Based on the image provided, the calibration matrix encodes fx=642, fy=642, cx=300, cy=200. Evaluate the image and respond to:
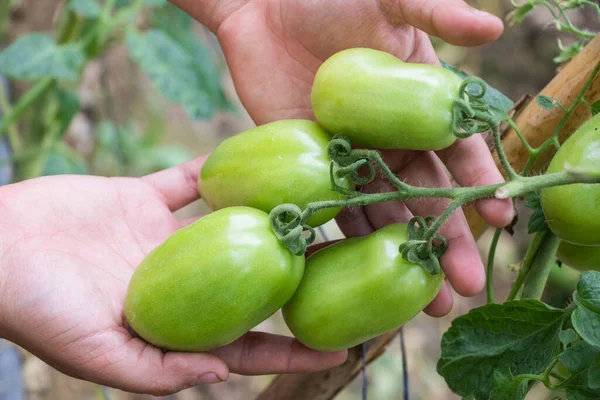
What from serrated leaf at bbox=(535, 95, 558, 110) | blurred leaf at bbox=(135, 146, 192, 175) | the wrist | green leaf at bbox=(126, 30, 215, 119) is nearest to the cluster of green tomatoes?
serrated leaf at bbox=(535, 95, 558, 110)

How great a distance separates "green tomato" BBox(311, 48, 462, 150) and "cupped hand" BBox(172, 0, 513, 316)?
77mm

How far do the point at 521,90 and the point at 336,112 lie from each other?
262 cm

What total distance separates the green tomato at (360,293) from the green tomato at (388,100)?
0.13 m

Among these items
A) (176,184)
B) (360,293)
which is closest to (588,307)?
(360,293)

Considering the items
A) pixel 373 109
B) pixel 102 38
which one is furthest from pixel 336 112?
pixel 102 38

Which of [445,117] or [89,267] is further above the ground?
[445,117]

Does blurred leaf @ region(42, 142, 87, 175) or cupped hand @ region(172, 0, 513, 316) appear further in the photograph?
blurred leaf @ region(42, 142, 87, 175)

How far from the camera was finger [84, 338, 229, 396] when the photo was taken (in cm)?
88

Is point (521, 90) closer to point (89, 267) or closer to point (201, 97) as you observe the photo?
point (201, 97)

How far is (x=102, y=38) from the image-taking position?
5.31ft

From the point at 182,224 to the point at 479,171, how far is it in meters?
0.55

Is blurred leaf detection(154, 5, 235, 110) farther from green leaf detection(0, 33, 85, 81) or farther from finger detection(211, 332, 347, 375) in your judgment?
finger detection(211, 332, 347, 375)

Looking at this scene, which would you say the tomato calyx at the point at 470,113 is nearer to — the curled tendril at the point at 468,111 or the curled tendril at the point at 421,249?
the curled tendril at the point at 468,111

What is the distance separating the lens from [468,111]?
0.83 m
